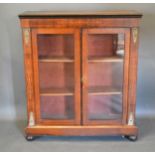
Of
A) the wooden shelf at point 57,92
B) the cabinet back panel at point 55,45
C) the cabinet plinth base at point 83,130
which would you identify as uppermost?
the cabinet back panel at point 55,45

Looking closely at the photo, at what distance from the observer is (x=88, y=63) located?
2.25m

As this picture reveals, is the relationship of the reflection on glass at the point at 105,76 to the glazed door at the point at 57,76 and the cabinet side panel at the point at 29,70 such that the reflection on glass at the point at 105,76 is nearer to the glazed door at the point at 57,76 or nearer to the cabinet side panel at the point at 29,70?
the glazed door at the point at 57,76

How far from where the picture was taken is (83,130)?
2365mm

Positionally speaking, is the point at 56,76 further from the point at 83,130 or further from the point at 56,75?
the point at 83,130

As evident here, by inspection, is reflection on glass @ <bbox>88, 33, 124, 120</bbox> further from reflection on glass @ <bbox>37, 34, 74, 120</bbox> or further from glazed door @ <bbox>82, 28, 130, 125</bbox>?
reflection on glass @ <bbox>37, 34, 74, 120</bbox>

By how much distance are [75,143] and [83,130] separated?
0.13 metres

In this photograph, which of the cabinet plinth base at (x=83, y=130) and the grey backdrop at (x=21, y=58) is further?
the grey backdrop at (x=21, y=58)

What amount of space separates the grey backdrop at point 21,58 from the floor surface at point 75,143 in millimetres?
358

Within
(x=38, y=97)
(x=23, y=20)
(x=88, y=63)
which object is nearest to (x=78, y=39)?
(x=88, y=63)

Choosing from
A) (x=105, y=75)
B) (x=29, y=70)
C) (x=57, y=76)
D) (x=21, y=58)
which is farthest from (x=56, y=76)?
(x=21, y=58)

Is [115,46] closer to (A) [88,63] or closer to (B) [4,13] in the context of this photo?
(A) [88,63]

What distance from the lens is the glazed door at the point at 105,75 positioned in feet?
7.20

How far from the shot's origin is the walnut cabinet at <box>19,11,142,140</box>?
2.13 m

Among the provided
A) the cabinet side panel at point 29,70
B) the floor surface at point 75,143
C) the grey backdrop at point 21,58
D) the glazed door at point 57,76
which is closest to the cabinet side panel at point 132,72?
the floor surface at point 75,143
